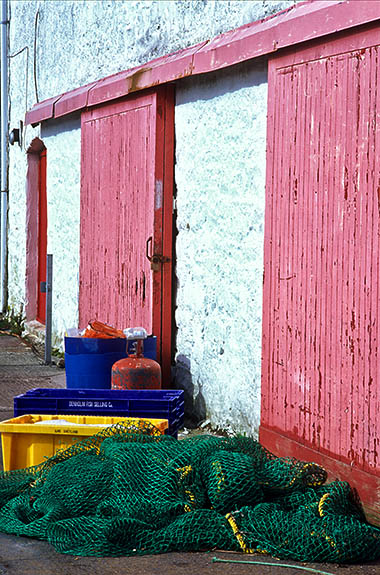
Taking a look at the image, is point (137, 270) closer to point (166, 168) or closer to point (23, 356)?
point (166, 168)

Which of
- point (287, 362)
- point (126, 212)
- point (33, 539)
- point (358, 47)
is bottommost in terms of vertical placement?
point (33, 539)

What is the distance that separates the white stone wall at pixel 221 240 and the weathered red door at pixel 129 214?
0.15m

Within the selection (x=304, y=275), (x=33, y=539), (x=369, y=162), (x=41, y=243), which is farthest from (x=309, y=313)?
(x=41, y=243)

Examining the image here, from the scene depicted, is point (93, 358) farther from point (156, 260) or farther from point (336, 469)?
point (336, 469)

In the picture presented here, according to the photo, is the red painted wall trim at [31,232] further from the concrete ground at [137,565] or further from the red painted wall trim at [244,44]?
the concrete ground at [137,565]

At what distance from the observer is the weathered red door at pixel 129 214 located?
7.93 metres

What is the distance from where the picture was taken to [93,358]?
7648mm

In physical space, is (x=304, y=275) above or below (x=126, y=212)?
below

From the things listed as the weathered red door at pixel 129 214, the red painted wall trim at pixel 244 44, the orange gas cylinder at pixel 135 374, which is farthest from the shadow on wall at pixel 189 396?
the red painted wall trim at pixel 244 44

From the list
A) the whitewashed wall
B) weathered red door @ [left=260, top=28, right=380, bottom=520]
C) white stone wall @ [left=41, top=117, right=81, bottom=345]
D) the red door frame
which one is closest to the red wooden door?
the red door frame

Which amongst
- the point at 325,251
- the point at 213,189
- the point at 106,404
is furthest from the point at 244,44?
the point at 106,404

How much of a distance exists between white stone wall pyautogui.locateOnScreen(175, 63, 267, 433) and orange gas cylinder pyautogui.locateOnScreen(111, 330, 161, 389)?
480 mm

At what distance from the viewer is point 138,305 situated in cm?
830

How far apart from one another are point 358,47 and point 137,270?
364 cm
